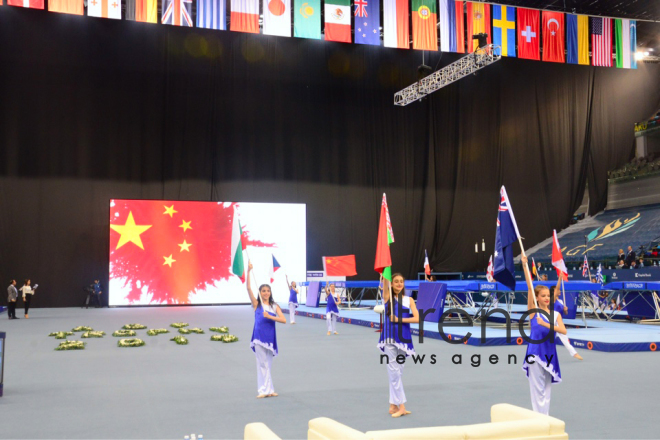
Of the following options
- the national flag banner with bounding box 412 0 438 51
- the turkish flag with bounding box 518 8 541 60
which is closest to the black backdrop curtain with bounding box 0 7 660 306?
the turkish flag with bounding box 518 8 541 60

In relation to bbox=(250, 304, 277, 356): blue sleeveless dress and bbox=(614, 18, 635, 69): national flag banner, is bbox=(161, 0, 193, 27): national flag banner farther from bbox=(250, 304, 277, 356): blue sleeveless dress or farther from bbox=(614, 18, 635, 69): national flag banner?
bbox=(614, 18, 635, 69): national flag banner

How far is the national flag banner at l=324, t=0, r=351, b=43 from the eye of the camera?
2177cm

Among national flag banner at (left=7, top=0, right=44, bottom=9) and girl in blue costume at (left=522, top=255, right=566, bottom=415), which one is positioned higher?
national flag banner at (left=7, top=0, right=44, bottom=9)

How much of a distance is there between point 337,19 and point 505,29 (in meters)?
6.29

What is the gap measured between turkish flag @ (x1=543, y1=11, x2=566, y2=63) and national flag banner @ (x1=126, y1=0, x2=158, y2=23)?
45.9 ft

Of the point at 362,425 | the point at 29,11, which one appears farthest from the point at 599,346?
the point at 29,11

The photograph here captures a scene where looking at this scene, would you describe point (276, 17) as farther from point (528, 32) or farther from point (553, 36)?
point (553, 36)

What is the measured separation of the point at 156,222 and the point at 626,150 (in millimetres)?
24131

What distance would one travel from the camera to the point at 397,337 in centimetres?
667

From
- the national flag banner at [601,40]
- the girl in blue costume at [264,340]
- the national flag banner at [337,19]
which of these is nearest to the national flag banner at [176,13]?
the national flag banner at [337,19]

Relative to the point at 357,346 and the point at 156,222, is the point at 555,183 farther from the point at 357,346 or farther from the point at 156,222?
the point at 357,346

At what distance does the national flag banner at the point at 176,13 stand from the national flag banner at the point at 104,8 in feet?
4.94

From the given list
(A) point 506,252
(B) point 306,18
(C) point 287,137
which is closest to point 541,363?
(A) point 506,252

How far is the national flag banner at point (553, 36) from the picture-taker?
23.6m
